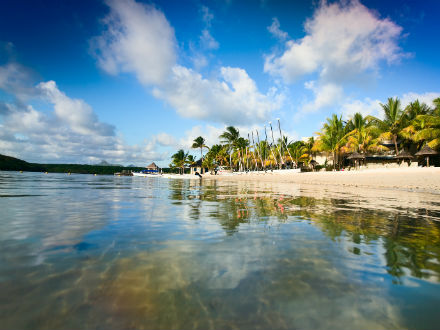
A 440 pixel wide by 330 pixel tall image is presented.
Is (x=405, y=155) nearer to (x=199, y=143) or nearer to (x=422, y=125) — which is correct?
(x=422, y=125)

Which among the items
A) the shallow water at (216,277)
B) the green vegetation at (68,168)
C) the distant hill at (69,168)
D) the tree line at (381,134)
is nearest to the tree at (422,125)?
the tree line at (381,134)

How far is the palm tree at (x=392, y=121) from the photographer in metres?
35.2

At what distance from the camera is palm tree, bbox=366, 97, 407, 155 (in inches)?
1387

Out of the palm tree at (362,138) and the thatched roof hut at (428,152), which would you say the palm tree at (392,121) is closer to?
the palm tree at (362,138)

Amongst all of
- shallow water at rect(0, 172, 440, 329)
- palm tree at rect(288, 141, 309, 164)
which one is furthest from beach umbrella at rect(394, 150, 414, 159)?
shallow water at rect(0, 172, 440, 329)

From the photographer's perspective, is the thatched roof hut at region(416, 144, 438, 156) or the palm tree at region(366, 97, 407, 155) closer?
the thatched roof hut at region(416, 144, 438, 156)

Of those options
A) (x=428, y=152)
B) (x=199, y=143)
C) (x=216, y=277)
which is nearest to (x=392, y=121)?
(x=428, y=152)

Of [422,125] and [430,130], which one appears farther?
[422,125]

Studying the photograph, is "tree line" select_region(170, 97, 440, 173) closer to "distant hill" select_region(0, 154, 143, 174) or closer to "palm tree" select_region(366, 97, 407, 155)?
"palm tree" select_region(366, 97, 407, 155)

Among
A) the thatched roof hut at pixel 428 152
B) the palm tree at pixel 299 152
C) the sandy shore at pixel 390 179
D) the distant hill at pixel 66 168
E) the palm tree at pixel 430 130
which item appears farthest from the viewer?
the distant hill at pixel 66 168

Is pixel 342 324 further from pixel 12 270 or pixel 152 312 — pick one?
pixel 12 270

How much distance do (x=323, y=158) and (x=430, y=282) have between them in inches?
2025

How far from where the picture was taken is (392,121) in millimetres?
36344

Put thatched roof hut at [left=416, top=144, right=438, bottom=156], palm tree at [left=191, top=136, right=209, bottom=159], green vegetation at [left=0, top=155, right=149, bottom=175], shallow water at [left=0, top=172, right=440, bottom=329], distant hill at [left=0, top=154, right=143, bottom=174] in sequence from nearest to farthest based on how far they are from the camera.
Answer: shallow water at [left=0, top=172, right=440, bottom=329] → thatched roof hut at [left=416, top=144, right=438, bottom=156] → palm tree at [left=191, top=136, right=209, bottom=159] → distant hill at [left=0, top=154, right=143, bottom=174] → green vegetation at [left=0, top=155, right=149, bottom=175]
